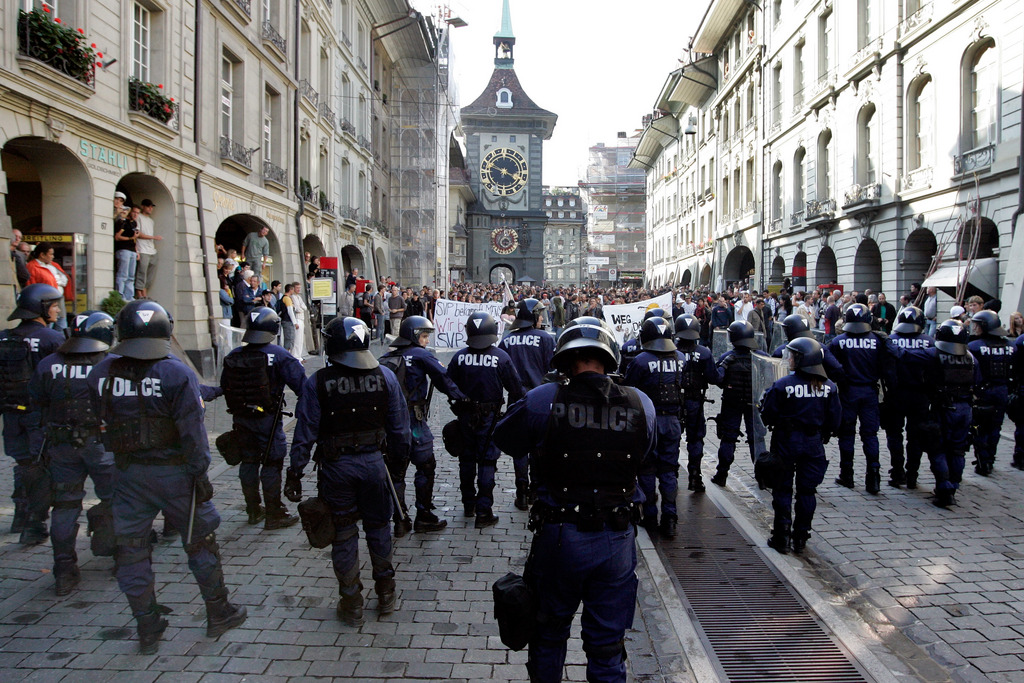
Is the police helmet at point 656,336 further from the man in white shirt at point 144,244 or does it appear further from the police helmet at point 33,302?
the man in white shirt at point 144,244

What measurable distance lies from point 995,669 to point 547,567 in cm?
256

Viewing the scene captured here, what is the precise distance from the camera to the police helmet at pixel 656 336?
6484 mm

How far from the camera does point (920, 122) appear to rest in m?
19.4

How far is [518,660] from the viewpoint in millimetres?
3803

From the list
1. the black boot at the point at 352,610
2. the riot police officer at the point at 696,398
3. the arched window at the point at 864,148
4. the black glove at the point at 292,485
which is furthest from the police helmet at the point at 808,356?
the arched window at the point at 864,148

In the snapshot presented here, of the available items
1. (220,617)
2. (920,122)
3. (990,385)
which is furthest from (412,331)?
(920,122)

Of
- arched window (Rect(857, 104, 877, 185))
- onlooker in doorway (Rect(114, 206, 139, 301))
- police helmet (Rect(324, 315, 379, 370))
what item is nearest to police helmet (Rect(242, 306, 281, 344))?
police helmet (Rect(324, 315, 379, 370))

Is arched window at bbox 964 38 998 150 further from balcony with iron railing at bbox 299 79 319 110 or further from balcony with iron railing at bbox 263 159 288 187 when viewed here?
balcony with iron railing at bbox 299 79 319 110

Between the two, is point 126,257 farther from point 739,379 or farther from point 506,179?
point 506,179

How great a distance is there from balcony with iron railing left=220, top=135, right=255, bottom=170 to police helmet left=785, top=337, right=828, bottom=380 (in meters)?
13.9

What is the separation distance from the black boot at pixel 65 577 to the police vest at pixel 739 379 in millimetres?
5827

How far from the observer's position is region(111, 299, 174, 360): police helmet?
13.2 ft

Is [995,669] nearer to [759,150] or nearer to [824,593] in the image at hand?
[824,593]

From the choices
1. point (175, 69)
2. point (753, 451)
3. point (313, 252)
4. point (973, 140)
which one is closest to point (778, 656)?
point (753, 451)
